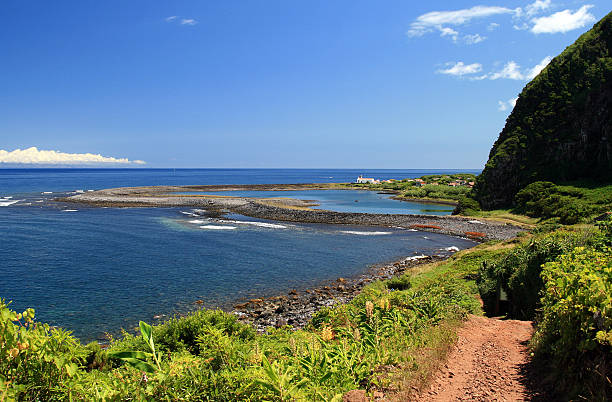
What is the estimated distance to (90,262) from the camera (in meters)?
32.8

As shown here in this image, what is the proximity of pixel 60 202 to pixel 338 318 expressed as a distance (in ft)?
300

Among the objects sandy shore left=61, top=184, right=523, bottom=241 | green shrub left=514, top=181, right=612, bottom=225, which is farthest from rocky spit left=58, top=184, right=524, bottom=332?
green shrub left=514, top=181, right=612, bottom=225

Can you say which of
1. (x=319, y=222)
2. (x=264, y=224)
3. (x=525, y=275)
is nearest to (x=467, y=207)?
(x=319, y=222)

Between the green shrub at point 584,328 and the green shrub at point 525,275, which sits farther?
the green shrub at point 525,275

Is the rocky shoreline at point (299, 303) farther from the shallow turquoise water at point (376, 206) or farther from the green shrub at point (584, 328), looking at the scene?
the shallow turquoise water at point (376, 206)

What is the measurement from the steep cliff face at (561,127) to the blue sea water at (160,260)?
29207 mm

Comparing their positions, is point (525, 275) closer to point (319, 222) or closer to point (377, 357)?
point (377, 357)

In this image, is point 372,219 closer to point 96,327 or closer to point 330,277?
point 330,277

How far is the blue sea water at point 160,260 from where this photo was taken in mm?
22672

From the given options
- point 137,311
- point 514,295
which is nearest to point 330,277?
point 137,311

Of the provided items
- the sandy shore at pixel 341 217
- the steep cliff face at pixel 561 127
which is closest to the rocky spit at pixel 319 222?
the sandy shore at pixel 341 217

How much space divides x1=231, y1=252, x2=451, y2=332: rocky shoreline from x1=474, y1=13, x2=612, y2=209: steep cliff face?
4817cm

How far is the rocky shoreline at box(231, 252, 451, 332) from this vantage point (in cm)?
2030

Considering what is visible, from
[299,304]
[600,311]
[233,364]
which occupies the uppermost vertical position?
[600,311]
